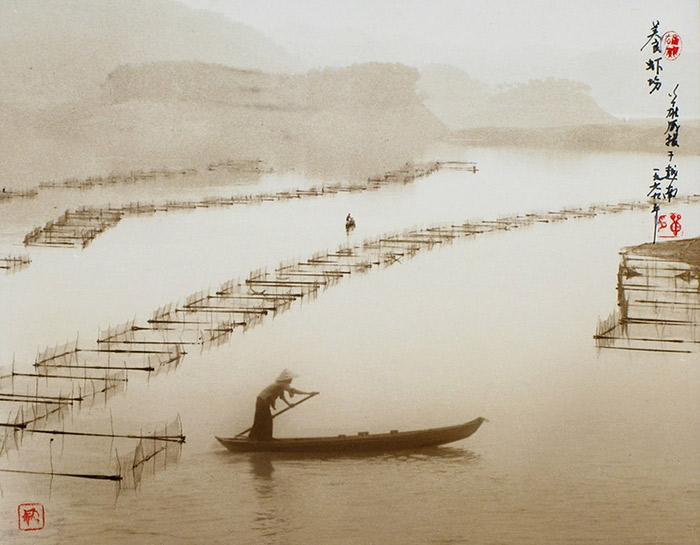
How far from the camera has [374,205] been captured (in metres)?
4.08

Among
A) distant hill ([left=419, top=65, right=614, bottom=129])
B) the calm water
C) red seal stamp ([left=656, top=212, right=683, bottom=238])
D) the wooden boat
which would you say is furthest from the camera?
distant hill ([left=419, top=65, right=614, bottom=129])

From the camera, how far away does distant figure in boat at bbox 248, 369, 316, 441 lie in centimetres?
360

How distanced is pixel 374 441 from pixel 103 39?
202cm

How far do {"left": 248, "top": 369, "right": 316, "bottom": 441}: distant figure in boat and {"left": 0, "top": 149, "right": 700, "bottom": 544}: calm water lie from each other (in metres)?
0.05

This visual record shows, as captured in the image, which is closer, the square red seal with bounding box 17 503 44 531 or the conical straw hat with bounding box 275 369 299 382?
the square red seal with bounding box 17 503 44 531

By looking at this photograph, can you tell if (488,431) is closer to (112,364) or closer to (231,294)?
(231,294)

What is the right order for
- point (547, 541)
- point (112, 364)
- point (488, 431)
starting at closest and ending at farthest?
point (547, 541)
point (488, 431)
point (112, 364)

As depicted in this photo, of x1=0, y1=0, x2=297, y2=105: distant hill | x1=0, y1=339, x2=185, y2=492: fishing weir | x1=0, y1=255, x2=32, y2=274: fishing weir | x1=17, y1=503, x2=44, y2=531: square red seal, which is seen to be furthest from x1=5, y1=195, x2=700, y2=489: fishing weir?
x1=0, y1=0, x2=297, y2=105: distant hill

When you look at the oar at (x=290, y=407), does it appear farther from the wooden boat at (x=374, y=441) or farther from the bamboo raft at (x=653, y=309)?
the bamboo raft at (x=653, y=309)

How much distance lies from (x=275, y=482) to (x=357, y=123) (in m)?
1.58

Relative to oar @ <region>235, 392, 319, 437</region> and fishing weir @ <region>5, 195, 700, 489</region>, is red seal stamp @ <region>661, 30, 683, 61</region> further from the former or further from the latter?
oar @ <region>235, 392, 319, 437</region>

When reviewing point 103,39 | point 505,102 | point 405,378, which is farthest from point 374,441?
point 103,39

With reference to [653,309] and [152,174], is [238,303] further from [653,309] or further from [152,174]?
[653,309]

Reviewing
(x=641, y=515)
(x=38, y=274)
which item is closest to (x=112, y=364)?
(x=38, y=274)
